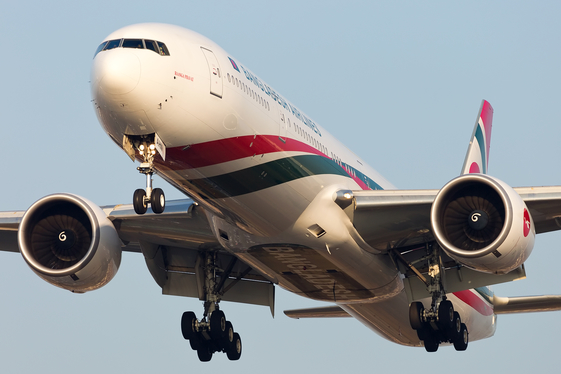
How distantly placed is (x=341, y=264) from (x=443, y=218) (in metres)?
3.07

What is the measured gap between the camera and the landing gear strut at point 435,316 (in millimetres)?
22703

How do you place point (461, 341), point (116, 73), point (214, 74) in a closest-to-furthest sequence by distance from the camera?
1. point (116, 73)
2. point (214, 74)
3. point (461, 341)

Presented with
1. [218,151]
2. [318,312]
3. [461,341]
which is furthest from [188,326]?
[218,151]

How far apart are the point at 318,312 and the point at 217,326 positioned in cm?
484

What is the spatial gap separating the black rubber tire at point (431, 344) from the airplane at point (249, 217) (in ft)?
0.11

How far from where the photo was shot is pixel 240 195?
1900 centimetres

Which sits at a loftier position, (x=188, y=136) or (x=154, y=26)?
(x=154, y=26)

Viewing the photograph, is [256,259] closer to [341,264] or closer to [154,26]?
[341,264]

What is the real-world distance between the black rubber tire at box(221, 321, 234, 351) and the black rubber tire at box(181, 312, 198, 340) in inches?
32.1

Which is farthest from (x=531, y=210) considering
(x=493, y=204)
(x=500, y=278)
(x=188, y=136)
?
(x=188, y=136)

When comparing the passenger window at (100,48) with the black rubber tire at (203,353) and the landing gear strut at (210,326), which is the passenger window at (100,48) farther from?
the black rubber tire at (203,353)

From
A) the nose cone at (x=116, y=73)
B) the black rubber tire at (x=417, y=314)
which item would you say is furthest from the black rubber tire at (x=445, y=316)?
the nose cone at (x=116, y=73)

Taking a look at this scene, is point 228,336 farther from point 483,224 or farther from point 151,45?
point 151,45

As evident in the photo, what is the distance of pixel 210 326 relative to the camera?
24.5m
